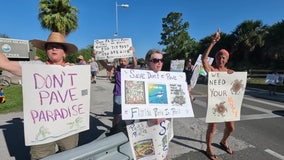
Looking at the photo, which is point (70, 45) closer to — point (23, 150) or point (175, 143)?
point (23, 150)

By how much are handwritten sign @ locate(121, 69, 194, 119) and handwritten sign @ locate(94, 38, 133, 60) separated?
8.42 feet

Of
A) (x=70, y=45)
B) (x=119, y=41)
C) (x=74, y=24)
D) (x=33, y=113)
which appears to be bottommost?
(x=33, y=113)

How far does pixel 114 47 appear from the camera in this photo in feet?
16.6

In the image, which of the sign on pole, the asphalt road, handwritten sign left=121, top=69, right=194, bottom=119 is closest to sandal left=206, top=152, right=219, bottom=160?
the asphalt road

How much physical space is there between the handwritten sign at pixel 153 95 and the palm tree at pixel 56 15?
894 inches

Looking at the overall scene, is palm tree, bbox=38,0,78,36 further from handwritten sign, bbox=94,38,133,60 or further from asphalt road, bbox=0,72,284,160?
handwritten sign, bbox=94,38,133,60

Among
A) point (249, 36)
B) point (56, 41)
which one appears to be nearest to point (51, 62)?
point (56, 41)

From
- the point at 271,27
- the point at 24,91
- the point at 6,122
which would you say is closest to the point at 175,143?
the point at 24,91

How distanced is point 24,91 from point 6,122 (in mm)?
4481

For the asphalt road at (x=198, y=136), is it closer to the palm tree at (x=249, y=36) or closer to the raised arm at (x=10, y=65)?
the raised arm at (x=10, y=65)

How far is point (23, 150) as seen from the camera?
373 centimetres

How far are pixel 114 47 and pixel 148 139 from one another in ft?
10.3

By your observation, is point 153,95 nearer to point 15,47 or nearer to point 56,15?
point 56,15

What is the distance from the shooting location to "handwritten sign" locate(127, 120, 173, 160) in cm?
227
